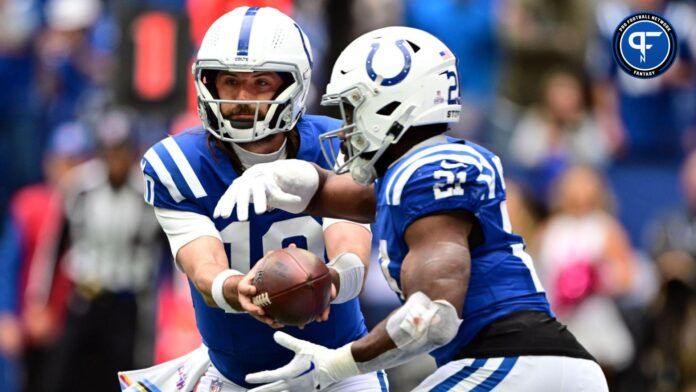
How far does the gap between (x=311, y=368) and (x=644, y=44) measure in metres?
2.34

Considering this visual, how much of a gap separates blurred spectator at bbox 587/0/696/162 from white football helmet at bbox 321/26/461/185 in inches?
229

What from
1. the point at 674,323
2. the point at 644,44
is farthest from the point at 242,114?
the point at 674,323

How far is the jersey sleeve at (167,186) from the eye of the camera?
5820mm

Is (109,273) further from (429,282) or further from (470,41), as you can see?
(429,282)

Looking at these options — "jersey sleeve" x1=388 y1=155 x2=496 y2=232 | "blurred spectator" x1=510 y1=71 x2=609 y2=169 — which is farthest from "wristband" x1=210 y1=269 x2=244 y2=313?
"blurred spectator" x1=510 y1=71 x2=609 y2=169

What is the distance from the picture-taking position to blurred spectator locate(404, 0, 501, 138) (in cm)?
1130

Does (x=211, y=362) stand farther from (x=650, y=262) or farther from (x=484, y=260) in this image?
(x=650, y=262)

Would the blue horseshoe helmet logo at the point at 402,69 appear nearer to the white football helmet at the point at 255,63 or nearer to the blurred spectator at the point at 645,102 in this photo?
the white football helmet at the point at 255,63

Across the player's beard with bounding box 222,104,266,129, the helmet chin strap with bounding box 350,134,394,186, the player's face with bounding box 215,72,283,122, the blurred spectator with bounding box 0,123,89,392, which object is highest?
the player's face with bounding box 215,72,283,122

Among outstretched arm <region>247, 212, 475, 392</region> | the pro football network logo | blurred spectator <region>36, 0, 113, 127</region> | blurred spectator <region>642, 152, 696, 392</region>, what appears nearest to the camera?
outstretched arm <region>247, 212, 475, 392</region>

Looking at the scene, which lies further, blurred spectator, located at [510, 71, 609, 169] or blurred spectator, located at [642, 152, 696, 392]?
blurred spectator, located at [510, 71, 609, 169]

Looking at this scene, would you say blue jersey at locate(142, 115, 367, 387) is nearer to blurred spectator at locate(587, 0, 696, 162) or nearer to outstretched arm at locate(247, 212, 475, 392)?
outstretched arm at locate(247, 212, 475, 392)

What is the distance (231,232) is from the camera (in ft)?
19.1

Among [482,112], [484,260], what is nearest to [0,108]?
[482,112]
